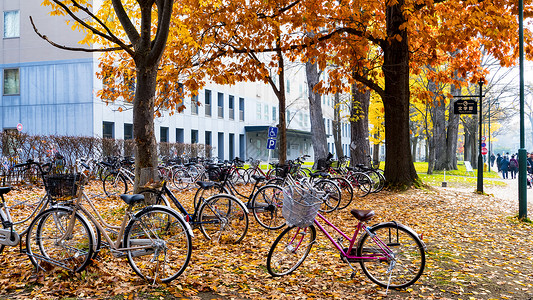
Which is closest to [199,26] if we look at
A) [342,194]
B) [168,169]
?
[168,169]

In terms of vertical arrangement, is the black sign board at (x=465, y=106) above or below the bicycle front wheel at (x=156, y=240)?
above

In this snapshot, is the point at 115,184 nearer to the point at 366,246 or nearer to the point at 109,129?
the point at 366,246

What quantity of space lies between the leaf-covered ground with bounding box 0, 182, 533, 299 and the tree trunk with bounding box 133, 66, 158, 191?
1.35m

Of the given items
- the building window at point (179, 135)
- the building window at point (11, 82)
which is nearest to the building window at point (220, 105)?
the building window at point (179, 135)

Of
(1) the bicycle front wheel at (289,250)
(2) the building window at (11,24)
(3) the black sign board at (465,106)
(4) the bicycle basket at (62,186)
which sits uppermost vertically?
(2) the building window at (11,24)

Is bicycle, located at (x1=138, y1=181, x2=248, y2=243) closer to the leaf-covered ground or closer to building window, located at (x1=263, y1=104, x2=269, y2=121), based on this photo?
the leaf-covered ground

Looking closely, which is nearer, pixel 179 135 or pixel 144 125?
pixel 144 125

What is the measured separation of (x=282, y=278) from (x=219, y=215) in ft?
6.02

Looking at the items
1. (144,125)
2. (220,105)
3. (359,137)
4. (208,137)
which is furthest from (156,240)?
(220,105)

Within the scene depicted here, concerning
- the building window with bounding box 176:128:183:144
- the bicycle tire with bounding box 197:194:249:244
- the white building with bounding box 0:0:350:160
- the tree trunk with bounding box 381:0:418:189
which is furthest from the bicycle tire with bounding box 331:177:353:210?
the building window with bounding box 176:128:183:144

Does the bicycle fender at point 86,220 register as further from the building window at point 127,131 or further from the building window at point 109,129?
the building window at point 127,131

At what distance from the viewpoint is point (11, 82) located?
1152 inches

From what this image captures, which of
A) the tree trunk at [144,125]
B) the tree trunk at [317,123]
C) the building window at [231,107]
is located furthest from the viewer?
the building window at [231,107]

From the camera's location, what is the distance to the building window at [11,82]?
29.0m
